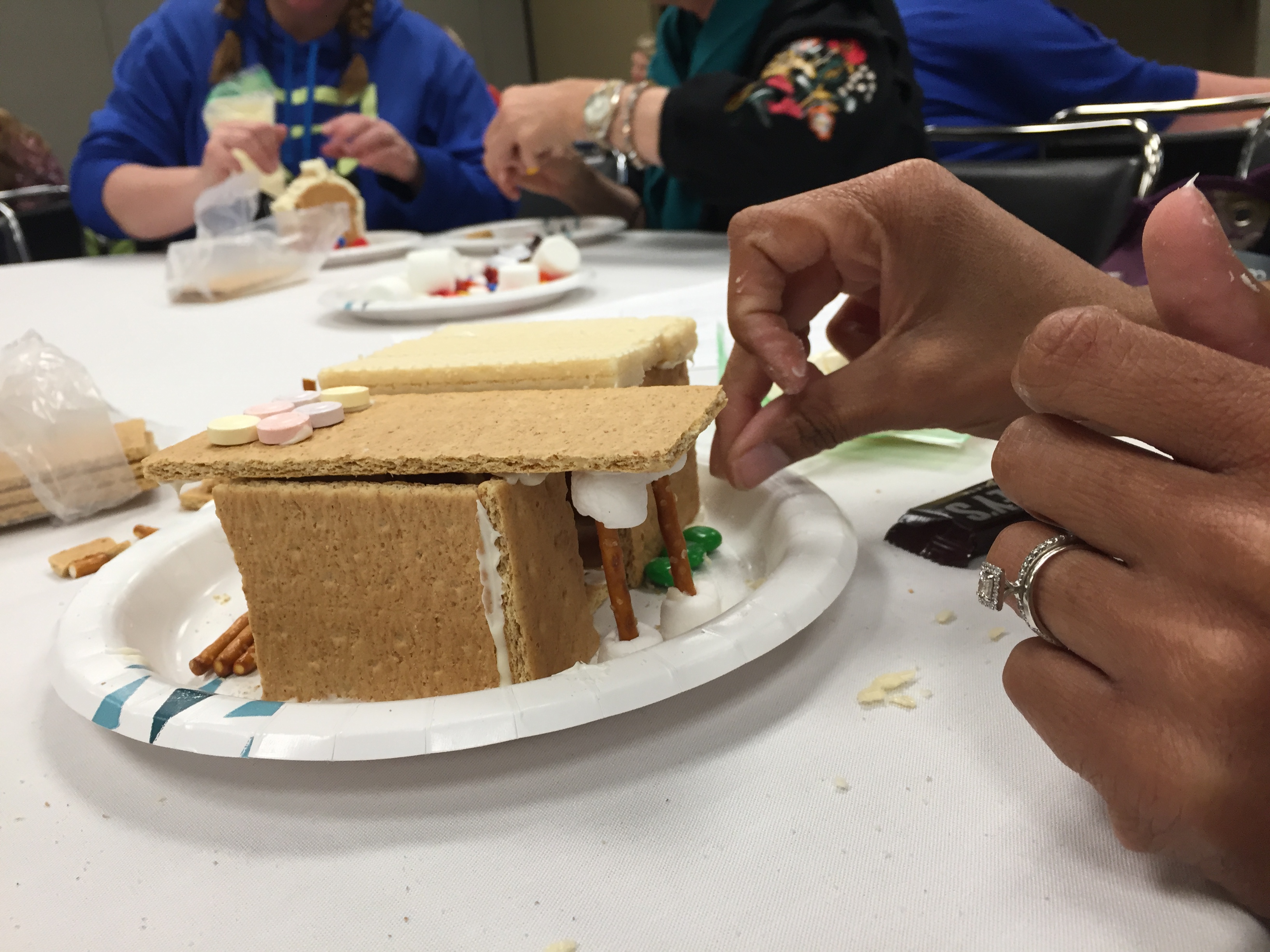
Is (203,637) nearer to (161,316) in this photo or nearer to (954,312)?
(954,312)

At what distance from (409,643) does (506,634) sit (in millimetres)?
67

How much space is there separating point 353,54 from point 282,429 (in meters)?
2.49

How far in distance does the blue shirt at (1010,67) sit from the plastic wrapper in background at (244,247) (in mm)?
1497

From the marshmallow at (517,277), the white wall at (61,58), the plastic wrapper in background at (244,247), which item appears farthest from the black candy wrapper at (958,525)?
the white wall at (61,58)

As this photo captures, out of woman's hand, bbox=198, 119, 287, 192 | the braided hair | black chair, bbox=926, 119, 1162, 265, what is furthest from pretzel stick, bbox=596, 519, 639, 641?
the braided hair

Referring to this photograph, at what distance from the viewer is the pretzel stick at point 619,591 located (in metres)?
0.58

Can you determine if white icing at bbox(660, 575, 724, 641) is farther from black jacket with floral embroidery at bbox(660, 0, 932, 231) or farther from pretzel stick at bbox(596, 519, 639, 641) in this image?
black jacket with floral embroidery at bbox(660, 0, 932, 231)

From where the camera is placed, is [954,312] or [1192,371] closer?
[1192,371]

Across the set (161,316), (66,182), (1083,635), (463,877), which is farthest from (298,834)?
(66,182)

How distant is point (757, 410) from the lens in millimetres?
715

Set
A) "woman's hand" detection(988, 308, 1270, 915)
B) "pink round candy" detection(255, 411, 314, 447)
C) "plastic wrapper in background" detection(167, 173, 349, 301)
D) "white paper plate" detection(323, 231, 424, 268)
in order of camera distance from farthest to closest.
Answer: "white paper plate" detection(323, 231, 424, 268), "plastic wrapper in background" detection(167, 173, 349, 301), "pink round candy" detection(255, 411, 314, 447), "woman's hand" detection(988, 308, 1270, 915)

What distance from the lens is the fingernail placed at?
667 millimetres

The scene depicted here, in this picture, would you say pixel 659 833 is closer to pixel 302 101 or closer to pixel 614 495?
pixel 614 495

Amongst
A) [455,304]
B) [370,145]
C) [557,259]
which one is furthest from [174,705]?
[370,145]
